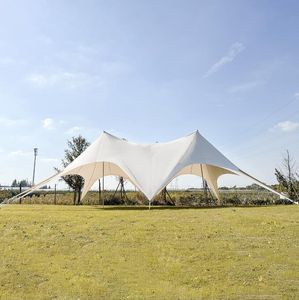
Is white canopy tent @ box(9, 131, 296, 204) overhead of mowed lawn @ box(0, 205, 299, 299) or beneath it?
overhead

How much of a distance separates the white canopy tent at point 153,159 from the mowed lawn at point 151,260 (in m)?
5.86

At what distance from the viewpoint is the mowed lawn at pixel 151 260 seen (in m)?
5.36

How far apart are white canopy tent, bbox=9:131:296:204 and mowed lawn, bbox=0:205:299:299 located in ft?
19.2

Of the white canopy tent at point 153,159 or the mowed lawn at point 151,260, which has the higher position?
the white canopy tent at point 153,159

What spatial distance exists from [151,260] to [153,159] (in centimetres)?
1069

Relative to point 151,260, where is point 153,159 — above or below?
above

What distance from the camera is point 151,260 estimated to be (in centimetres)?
673

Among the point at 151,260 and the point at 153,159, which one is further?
the point at 153,159

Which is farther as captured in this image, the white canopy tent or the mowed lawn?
the white canopy tent

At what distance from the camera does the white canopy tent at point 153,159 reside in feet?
52.3

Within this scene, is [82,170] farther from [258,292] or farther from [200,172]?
[258,292]

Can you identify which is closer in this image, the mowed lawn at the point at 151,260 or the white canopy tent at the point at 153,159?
the mowed lawn at the point at 151,260

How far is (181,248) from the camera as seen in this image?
290 inches

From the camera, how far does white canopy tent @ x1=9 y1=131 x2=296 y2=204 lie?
15938 mm
